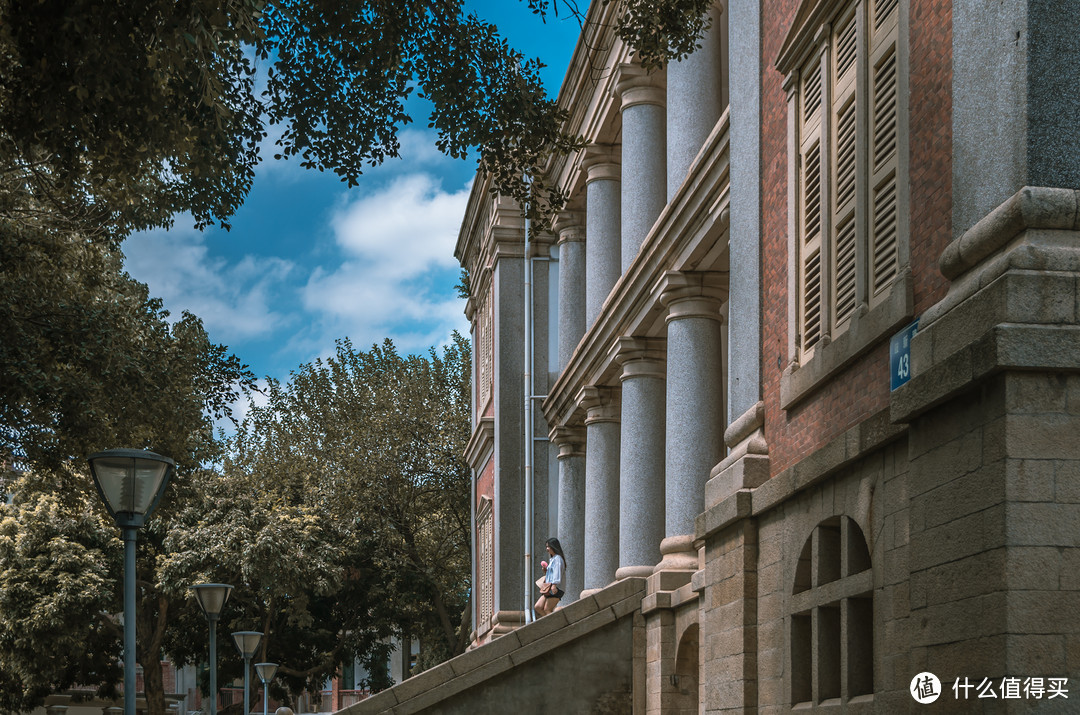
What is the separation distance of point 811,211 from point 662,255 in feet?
19.0

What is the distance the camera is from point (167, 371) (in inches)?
659

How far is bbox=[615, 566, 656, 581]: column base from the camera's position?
15844 mm

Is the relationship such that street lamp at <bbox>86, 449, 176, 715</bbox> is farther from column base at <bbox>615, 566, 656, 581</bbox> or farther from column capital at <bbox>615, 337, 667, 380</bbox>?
column capital at <bbox>615, 337, 667, 380</bbox>

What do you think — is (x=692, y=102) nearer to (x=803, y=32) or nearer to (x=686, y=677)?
(x=803, y=32)

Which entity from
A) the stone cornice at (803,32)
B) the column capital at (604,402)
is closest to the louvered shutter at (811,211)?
the stone cornice at (803,32)

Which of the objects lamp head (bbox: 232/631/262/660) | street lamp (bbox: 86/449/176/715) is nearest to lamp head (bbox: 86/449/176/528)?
street lamp (bbox: 86/449/176/715)

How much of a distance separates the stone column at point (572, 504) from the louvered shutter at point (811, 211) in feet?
40.0

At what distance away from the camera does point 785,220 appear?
10.4m

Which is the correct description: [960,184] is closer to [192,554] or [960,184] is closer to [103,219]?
[103,219]

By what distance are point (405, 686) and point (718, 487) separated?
486 cm

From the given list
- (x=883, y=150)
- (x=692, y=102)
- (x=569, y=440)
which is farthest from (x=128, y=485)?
(x=569, y=440)

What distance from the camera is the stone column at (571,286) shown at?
23.0m

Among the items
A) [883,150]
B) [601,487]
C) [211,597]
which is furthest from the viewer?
[211,597]

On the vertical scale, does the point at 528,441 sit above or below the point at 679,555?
above
